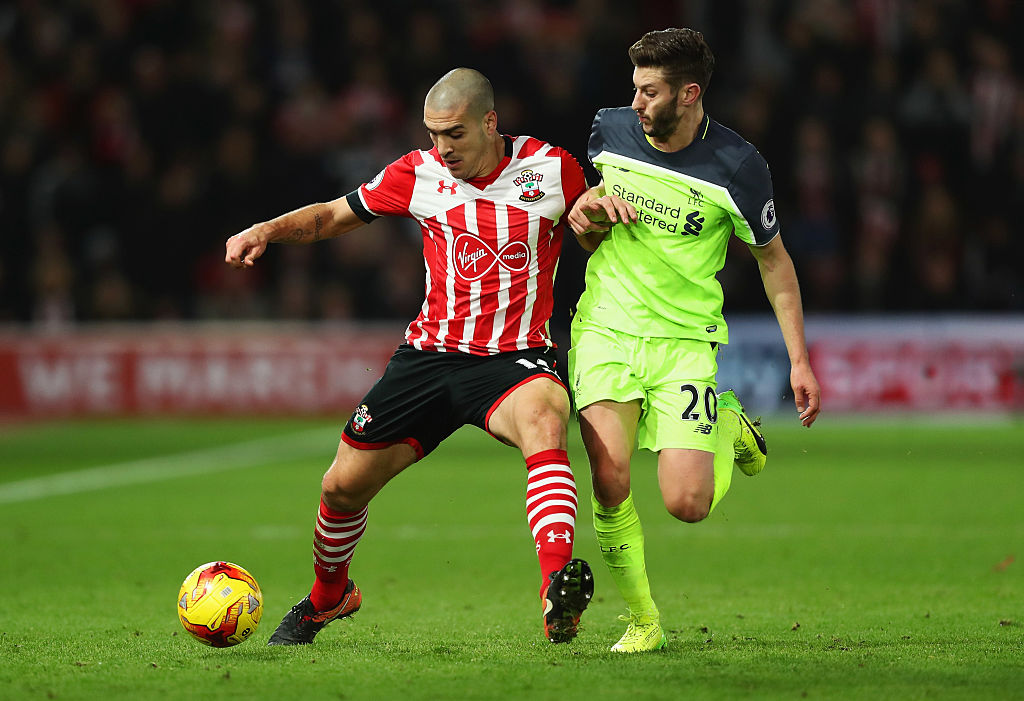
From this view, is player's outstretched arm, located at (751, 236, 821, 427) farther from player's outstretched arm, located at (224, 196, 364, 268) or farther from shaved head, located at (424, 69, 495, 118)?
player's outstretched arm, located at (224, 196, 364, 268)

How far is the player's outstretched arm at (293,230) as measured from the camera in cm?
565

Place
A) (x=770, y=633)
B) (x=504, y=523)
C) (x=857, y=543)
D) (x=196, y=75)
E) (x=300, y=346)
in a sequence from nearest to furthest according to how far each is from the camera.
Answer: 1. (x=770, y=633)
2. (x=857, y=543)
3. (x=504, y=523)
4. (x=300, y=346)
5. (x=196, y=75)

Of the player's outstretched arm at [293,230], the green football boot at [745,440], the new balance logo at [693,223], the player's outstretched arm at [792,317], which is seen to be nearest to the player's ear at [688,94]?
the new balance logo at [693,223]

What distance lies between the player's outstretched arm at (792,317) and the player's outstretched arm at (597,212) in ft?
1.84

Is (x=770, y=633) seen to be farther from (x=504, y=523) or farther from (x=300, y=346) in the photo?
(x=300, y=346)

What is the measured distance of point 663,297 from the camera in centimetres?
581

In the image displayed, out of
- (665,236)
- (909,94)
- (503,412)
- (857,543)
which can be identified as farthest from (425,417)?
(909,94)

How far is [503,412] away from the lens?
219 inches

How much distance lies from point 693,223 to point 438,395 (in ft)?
3.94

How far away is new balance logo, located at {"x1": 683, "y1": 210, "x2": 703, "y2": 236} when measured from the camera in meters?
5.77

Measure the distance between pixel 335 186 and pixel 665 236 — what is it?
1120 cm

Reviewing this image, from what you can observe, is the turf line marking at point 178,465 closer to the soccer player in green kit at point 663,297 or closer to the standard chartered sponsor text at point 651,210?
the soccer player in green kit at point 663,297

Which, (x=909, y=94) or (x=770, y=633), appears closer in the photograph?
(x=770, y=633)

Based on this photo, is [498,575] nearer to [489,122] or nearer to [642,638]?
[642,638]
